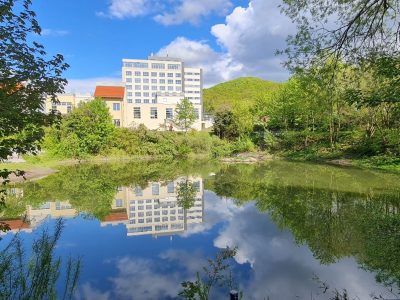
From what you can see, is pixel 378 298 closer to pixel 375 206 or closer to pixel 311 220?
pixel 311 220

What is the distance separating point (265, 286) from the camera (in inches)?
284

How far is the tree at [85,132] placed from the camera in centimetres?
4203

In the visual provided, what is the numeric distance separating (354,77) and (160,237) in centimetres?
761

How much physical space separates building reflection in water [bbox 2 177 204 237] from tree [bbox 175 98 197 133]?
37.0 metres

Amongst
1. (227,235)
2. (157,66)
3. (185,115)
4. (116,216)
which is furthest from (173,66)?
(227,235)

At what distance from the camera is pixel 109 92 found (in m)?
57.8

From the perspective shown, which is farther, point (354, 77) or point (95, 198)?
point (95, 198)

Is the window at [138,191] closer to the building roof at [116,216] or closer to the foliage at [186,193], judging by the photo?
the foliage at [186,193]

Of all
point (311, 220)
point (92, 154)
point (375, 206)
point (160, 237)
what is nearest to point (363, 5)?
point (311, 220)

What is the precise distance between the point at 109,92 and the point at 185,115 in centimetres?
1372

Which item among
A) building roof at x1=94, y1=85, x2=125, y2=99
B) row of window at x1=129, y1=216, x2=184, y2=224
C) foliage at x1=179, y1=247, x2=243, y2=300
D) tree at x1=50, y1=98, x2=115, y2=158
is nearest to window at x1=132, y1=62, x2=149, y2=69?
building roof at x1=94, y1=85, x2=125, y2=99

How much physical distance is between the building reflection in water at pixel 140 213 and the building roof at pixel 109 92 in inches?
1519

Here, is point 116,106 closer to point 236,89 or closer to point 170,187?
point 170,187

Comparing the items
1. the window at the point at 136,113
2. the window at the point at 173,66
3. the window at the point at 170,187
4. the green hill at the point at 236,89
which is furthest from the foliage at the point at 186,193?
the green hill at the point at 236,89
